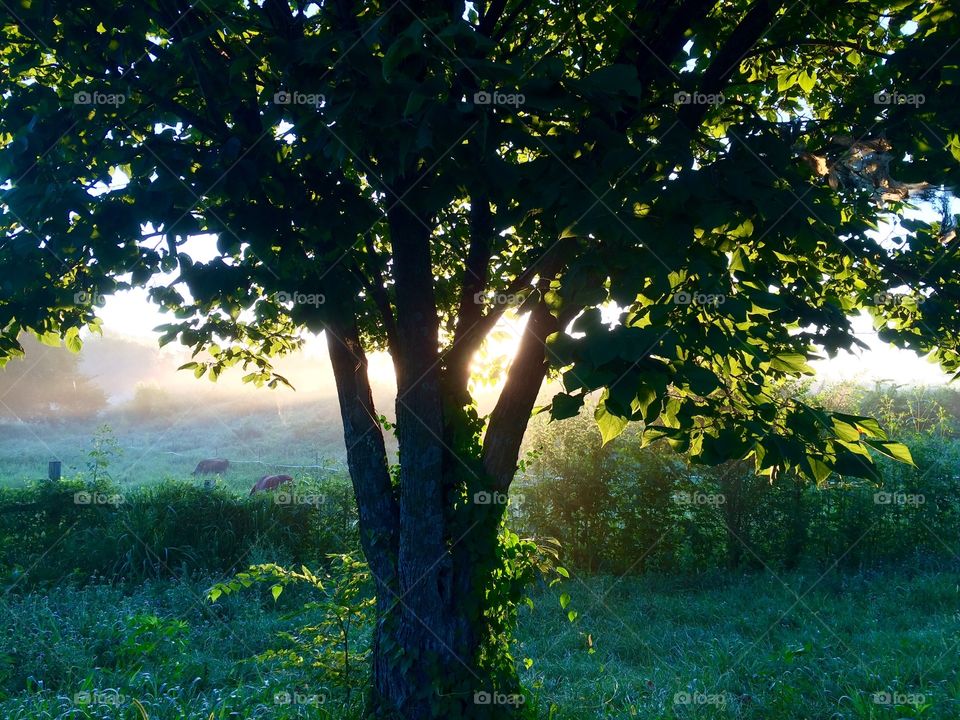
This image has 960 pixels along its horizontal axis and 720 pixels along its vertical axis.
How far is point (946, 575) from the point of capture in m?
9.11

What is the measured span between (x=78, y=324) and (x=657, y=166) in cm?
389

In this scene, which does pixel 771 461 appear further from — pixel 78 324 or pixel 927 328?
pixel 78 324

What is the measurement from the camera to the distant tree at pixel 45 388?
38375 mm

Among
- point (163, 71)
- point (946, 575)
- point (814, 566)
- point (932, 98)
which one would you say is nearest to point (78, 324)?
point (163, 71)
